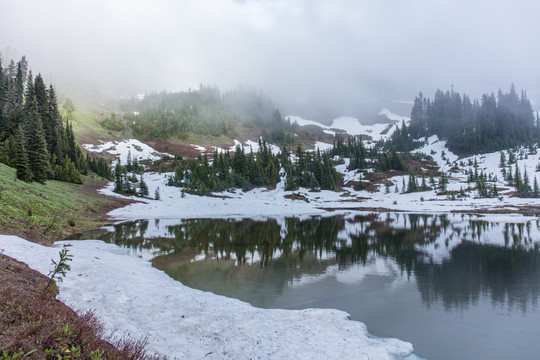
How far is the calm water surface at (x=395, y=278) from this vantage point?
986 centimetres

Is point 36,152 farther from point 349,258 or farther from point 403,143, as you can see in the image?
point 403,143

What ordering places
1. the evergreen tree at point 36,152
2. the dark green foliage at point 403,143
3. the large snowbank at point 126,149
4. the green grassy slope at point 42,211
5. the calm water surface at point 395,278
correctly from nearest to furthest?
the calm water surface at point 395,278
the green grassy slope at point 42,211
the evergreen tree at point 36,152
the large snowbank at point 126,149
the dark green foliage at point 403,143

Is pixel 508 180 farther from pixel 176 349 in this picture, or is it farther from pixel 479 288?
pixel 176 349

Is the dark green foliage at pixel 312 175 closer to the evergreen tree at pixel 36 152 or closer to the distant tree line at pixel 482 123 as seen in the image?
the evergreen tree at pixel 36 152

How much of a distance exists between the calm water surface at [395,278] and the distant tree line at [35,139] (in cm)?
2019

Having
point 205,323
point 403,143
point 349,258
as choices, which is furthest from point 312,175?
point 403,143

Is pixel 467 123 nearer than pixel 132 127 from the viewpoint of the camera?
Yes

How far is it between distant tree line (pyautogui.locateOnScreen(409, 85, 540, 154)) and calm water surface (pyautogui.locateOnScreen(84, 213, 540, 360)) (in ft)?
506

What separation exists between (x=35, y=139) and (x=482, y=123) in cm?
20123

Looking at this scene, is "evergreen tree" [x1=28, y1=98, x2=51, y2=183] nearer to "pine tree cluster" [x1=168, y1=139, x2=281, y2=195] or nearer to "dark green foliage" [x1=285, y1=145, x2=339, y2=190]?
"pine tree cluster" [x1=168, y1=139, x2=281, y2=195]

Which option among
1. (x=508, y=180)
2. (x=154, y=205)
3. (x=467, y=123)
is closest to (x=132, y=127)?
(x=154, y=205)

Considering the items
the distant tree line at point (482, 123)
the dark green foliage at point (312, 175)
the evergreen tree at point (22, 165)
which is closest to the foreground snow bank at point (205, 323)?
the evergreen tree at point (22, 165)

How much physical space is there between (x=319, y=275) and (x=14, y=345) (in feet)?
47.5

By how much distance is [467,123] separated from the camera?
174250mm
